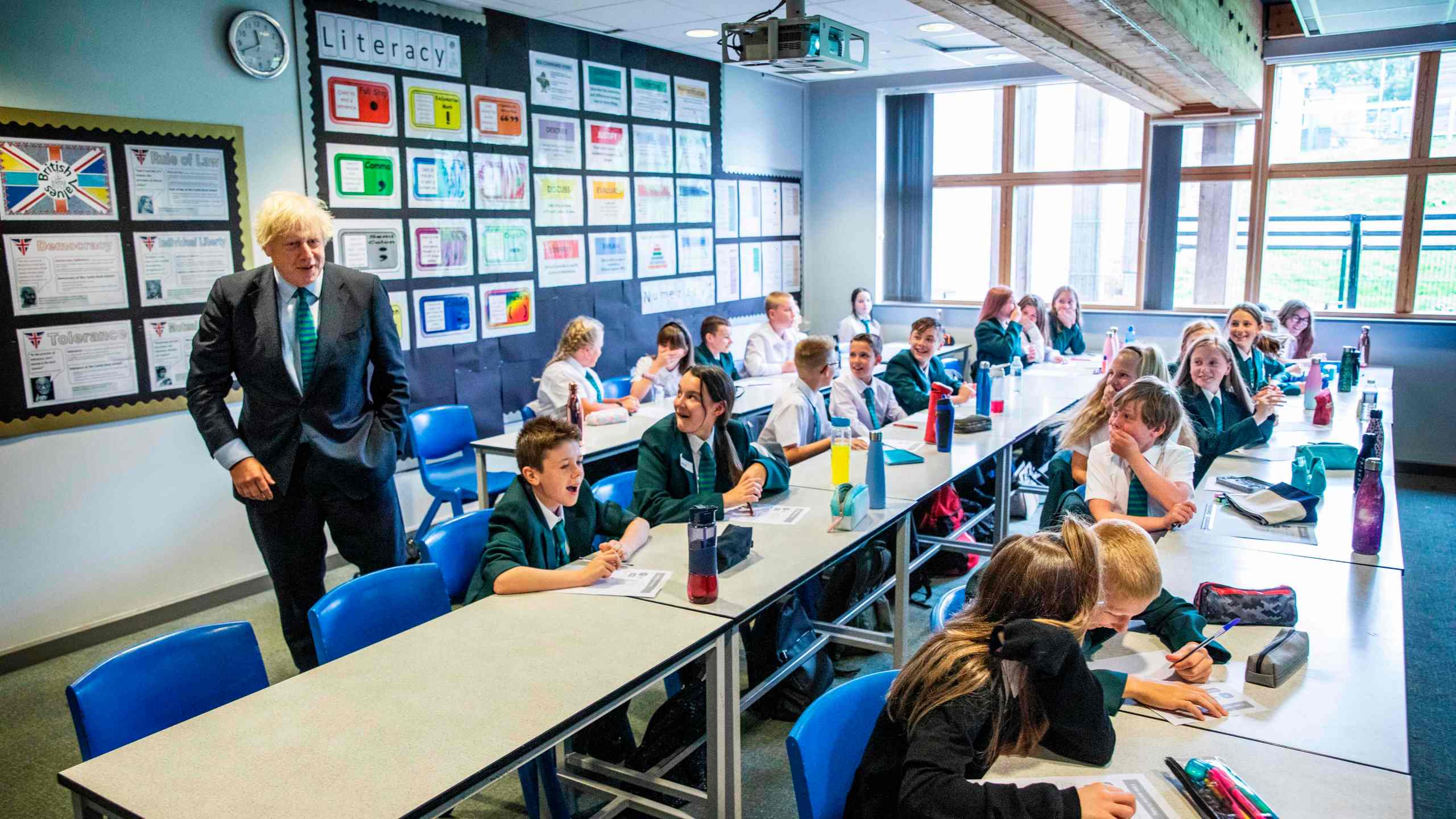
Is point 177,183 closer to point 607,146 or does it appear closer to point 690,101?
point 607,146

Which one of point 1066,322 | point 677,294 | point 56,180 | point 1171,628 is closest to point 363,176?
point 56,180

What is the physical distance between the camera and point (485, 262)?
552cm

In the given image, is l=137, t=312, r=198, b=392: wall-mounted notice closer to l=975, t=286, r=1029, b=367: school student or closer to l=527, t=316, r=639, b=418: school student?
l=527, t=316, r=639, b=418: school student

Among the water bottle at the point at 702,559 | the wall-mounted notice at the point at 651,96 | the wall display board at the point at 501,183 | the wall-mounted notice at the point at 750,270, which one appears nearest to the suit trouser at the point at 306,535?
the water bottle at the point at 702,559

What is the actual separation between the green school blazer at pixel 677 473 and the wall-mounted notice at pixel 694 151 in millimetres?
3997

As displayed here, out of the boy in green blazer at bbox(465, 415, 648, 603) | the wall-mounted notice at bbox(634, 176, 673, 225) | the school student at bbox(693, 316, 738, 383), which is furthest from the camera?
the wall-mounted notice at bbox(634, 176, 673, 225)

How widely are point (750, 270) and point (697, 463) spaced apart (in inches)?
192

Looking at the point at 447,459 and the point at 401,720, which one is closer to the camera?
the point at 401,720

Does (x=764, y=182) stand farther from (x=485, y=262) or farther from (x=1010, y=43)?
(x=1010, y=43)

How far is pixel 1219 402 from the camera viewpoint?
13.4 ft

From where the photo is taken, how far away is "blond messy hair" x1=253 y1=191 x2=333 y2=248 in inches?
111

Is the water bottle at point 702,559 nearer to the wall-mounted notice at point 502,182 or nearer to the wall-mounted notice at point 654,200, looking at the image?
the wall-mounted notice at point 502,182

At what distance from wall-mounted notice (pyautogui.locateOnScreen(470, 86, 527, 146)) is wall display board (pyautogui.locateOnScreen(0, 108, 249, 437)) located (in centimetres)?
138

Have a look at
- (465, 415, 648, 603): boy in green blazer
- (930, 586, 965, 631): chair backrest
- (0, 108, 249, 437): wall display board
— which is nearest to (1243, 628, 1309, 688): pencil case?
(930, 586, 965, 631): chair backrest
